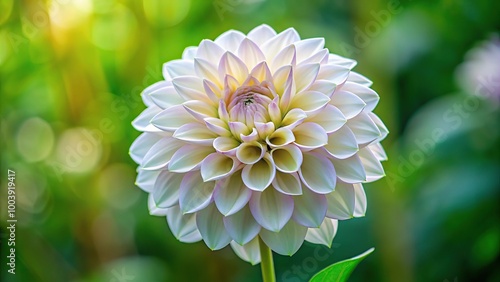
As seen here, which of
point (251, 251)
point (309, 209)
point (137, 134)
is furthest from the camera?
point (137, 134)

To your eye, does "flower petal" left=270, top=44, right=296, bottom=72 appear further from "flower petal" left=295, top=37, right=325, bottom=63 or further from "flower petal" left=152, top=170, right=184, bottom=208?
"flower petal" left=152, top=170, right=184, bottom=208

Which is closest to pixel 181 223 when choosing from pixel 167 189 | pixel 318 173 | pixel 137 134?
pixel 167 189

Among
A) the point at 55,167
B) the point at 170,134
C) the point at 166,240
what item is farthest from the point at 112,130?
the point at 170,134

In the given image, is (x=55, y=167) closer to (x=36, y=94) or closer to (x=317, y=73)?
(x=36, y=94)

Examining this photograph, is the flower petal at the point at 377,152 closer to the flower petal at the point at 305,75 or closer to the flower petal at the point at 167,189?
the flower petal at the point at 305,75

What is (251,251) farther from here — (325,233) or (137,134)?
(137,134)

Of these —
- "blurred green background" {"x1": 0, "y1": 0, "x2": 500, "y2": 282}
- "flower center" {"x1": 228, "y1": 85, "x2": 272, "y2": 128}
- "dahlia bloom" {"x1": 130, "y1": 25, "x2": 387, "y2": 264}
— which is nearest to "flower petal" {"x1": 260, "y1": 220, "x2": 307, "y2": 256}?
"dahlia bloom" {"x1": 130, "y1": 25, "x2": 387, "y2": 264}
